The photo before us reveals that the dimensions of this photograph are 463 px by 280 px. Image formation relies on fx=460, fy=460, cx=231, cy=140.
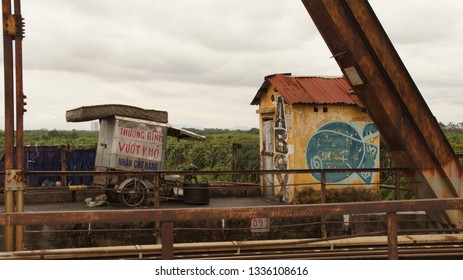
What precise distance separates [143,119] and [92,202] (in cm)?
238

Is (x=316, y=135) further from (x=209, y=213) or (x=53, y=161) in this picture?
(x=209, y=213)

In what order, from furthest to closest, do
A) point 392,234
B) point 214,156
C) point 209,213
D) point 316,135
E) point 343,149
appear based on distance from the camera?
1. point 214,156
2. point 343,149
3. point 316,135
4. point 392,234
5. point 209,213

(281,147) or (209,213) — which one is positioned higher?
(281,147)

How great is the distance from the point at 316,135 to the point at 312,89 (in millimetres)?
1315

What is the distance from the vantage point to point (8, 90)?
5867mm

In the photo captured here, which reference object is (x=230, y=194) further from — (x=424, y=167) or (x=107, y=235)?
(x=424, y=167)

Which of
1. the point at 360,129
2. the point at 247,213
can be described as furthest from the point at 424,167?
the point at 360,129

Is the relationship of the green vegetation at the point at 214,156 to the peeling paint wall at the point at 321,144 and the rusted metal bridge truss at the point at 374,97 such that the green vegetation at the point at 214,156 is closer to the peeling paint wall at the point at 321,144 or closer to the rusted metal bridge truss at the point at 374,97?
the peeling paint wall at the point at 321,144

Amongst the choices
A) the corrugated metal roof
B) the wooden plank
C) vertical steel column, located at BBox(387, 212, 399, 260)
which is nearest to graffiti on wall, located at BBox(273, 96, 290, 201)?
the corrugated metal roof

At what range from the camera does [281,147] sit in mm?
12578

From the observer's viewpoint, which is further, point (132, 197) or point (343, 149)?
point (343, 149)

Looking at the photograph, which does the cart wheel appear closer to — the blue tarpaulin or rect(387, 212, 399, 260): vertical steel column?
the blue tarpaulin

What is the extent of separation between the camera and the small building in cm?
1203

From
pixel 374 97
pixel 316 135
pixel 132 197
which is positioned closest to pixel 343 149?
pixel 316 135
